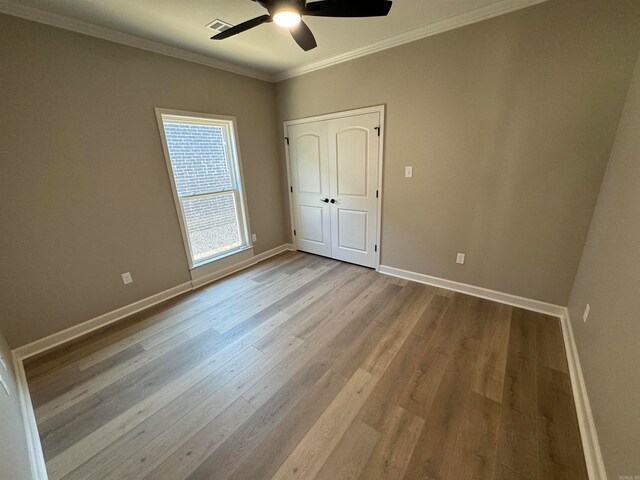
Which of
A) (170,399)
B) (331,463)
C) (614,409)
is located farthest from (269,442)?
(614,409)

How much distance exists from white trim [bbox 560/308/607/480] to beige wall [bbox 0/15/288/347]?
359cm

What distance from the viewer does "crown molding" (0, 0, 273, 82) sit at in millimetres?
1823

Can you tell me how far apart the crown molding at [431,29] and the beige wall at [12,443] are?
377cm

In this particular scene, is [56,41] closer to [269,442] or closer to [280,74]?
[280,74]

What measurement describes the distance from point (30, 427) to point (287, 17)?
2.86 m

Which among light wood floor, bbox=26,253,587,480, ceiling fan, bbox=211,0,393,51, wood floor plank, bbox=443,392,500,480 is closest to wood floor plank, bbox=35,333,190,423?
light wood floor, bbox=26,253,587,480

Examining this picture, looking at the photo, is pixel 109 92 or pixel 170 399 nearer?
pixel 170 399

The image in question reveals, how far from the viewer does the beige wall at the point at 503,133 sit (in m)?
1.87

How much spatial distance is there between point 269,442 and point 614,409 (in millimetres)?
1679

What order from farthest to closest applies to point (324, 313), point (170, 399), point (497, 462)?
1. point (324, 313)
2. point (170, 399)
3. point (497, 462)

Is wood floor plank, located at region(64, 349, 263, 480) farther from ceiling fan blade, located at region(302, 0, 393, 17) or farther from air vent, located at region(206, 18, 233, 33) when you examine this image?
air vent, located at region(206, 18, 233, 33)

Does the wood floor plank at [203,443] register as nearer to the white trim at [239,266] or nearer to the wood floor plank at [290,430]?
the wood floor plank at [290,430]

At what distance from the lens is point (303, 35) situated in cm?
173

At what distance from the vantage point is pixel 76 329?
231 cm
